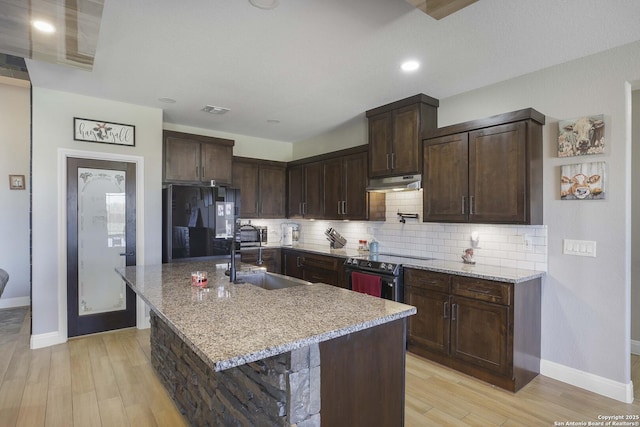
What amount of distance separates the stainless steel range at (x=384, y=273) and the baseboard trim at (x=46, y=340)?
3203 millimetres

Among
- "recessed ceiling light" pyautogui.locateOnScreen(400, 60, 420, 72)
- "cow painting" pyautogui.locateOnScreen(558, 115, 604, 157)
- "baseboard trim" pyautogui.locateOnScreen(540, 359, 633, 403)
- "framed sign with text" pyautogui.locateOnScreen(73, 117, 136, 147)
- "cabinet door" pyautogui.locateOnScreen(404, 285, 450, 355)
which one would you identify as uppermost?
"recessed ceiling light" pyautogui.locateOnScreen(400, 60, 420, 72)

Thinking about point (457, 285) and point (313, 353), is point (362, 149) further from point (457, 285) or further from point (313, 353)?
point (313, 353)

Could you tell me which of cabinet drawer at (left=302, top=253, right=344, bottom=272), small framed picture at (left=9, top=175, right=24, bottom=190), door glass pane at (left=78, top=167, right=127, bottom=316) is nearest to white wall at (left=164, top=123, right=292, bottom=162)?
door glass pane at (left=78, top=167, right=127, bottom=316)

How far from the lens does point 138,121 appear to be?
4117 millimetres

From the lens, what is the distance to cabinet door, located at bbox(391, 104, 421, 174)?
3.71 meters

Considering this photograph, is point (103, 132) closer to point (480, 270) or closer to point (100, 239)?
point (100, 239)

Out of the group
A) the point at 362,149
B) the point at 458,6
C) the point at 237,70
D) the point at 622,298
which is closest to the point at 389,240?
the point at 362,149

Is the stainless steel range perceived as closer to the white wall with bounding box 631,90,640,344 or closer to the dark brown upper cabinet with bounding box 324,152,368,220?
the dark brown upper cabinet with bounding box 324,152,368,220

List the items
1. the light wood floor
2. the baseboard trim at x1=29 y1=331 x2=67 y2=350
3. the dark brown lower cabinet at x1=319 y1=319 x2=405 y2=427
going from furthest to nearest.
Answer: the baseboard trim at x1=29 y1=331 x2=67 y2=350
the light wood floor
the dark brown lower cabinet at x1=319 y1=319 x2=405 y2=427

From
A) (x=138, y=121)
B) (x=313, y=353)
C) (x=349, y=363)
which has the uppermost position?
(x=138, y=121)

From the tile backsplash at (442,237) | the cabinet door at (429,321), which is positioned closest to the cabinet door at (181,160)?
the tile backsplash at (442,237)

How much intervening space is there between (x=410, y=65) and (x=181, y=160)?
A: 125 inches

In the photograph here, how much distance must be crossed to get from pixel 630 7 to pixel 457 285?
2.24 m

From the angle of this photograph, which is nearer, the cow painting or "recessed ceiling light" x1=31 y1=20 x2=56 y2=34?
"recessed ceiling light" x1=31 y1=20 x2=56 y2=34
